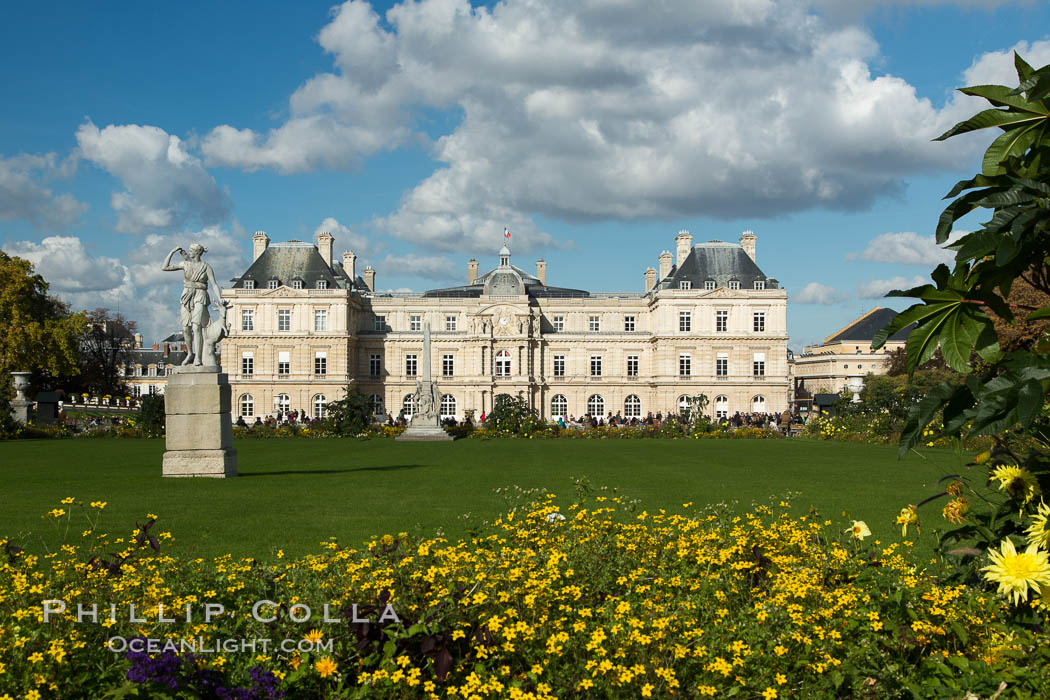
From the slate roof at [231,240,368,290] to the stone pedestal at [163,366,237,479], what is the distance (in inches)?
1828

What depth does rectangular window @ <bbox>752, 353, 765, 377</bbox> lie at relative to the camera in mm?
61156

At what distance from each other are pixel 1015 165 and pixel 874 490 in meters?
12.5

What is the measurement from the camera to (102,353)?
6869 cm

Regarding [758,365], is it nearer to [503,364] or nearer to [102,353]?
[503,364]

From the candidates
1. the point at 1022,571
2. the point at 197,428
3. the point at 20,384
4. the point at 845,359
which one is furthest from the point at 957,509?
the point at 845,359

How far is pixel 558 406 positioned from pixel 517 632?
59251 millimetres

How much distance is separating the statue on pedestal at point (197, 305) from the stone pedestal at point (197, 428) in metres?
0.44

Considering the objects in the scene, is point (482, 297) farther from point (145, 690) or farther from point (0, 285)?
point (145, 690)

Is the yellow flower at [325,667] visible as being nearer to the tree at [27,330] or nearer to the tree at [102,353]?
the tree at [27,330]

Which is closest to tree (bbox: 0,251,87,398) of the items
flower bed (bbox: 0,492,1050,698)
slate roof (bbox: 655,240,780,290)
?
slate roof (bbox: 655,240,780,290)

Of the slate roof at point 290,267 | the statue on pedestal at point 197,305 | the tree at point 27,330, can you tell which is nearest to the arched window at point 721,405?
the slate roof at point 290,267

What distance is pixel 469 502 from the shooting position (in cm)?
1277

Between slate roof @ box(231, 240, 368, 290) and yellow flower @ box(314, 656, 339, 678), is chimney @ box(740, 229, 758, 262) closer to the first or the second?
slate roof @ box(231, 240, 368, 290)

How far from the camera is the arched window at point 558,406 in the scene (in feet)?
208
